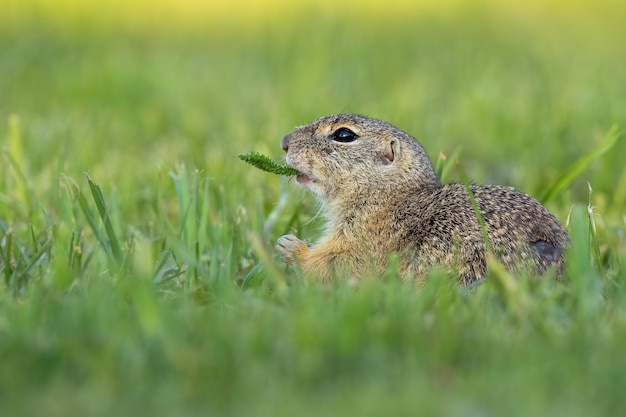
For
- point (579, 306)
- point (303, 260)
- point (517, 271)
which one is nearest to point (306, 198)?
point (303, 260)

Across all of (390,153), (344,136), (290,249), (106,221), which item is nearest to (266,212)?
(344,136)

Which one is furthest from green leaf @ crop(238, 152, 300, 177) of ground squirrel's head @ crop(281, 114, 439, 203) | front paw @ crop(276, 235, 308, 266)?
front paw @ crop(276, 235, 308, 266)

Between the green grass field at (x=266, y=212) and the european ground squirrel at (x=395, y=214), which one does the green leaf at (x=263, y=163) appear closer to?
the european ground squirrel at (x=395, y=214)

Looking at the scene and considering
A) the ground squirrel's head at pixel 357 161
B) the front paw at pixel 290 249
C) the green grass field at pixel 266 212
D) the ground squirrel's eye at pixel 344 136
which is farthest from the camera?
the ground squirrel's eye at pixel 344 136

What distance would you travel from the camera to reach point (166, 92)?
847 centimetres

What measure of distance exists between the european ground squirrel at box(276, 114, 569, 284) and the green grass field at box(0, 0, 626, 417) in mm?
195

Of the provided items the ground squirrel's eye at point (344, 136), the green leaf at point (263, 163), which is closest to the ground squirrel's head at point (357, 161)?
the ground squirrel's eye at point (344, 136)

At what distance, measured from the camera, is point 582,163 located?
16.0ft

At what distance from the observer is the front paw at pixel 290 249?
4.41m

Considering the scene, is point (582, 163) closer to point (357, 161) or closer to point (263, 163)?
point (357, 161)

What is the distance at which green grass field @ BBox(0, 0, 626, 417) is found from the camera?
2662 millimetres

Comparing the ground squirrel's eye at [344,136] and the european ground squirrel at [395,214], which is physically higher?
the ground squirrel's eye at [344,136]

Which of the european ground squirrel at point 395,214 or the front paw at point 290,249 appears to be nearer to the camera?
A: the european ground squirrel at point 395,214

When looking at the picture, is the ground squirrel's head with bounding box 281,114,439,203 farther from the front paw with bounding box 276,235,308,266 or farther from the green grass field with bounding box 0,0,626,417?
the front paw with bounding box 276,235,308,266
